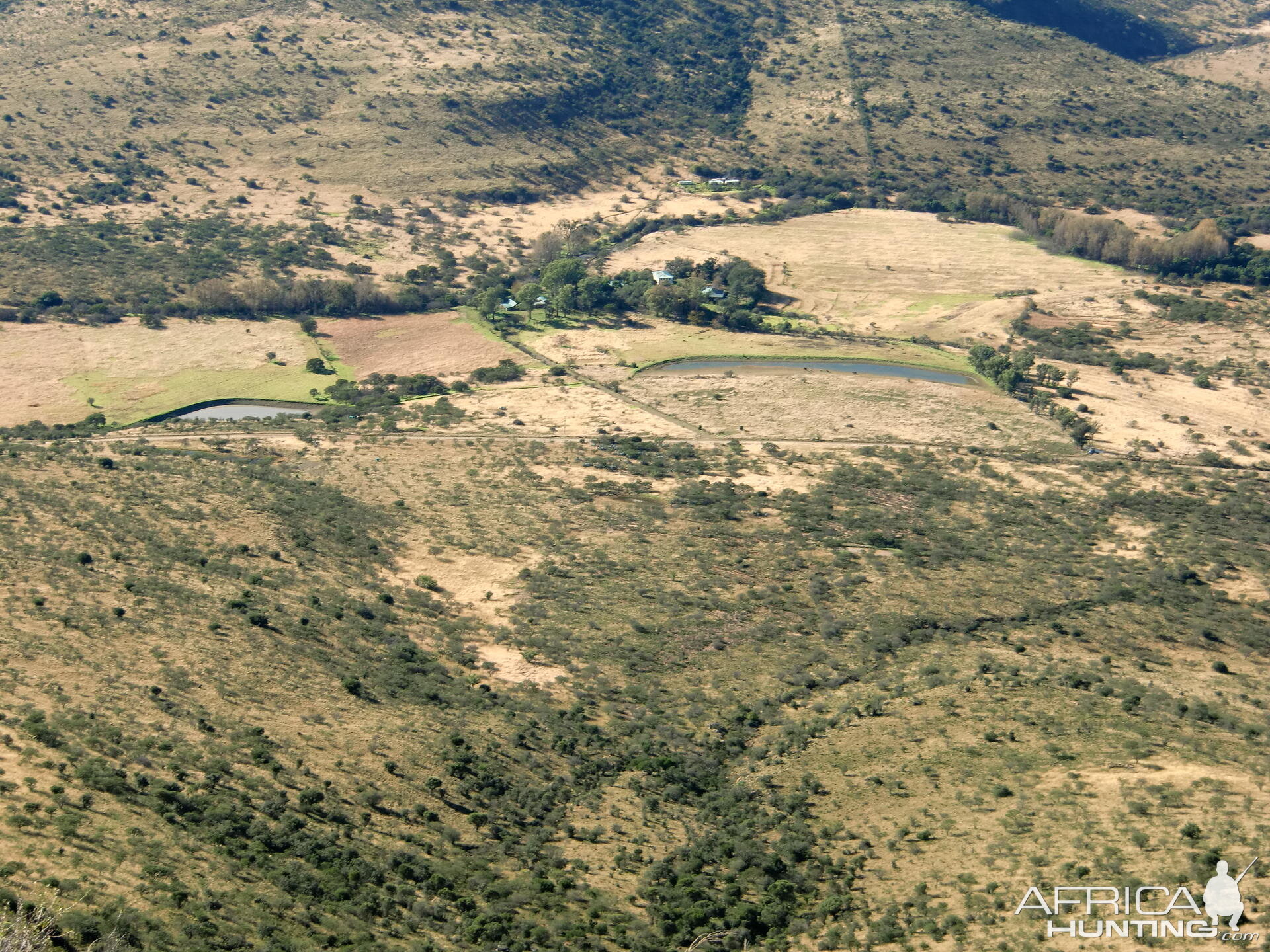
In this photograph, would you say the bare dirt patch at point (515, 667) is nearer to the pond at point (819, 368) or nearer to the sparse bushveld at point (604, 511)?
the sparse bushveld at point (604, 511)

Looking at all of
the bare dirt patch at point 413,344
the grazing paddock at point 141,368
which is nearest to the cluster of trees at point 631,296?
the bare dirt patch at point 413,344

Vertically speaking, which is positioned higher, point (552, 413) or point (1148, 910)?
point (1148, 910)

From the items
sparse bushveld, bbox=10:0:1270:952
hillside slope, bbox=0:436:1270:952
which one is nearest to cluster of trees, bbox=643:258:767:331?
sparse bushveld, bbox=10:0:1270:952

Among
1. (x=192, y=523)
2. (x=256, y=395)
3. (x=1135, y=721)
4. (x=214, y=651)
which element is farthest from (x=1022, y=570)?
(x=256, y=395)

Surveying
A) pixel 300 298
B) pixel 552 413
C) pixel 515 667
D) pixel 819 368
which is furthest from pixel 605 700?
pixel 300 298

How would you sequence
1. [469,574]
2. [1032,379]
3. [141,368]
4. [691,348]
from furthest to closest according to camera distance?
[691,348]
[1032,379]
[141,368]
[469,574]

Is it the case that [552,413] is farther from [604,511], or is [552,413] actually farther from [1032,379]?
[1032,379]

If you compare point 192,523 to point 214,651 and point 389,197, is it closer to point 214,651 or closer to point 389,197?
point 214,651
